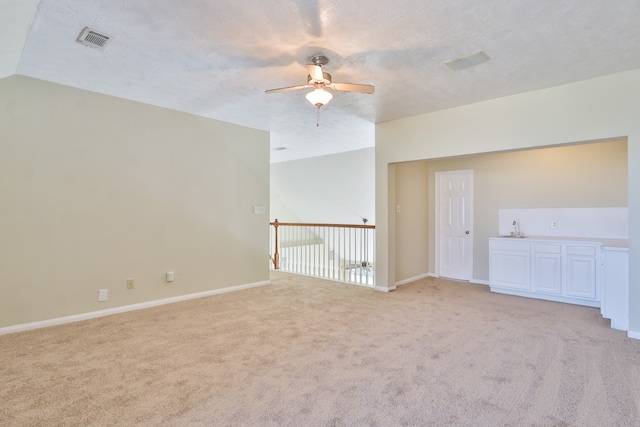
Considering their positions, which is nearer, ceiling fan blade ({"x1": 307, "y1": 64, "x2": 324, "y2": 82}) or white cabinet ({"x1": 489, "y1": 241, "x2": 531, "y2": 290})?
ceiling fan blade ({"x1": 307, "y1": 64, "x2": 324, "y2": 82})

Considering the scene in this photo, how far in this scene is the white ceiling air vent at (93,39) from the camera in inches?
100

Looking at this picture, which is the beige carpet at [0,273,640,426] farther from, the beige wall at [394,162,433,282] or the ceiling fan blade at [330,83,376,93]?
the ceiling fan blade at [330,83,376,93]

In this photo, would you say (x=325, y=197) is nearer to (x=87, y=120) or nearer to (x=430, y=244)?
(x=430, y=244)

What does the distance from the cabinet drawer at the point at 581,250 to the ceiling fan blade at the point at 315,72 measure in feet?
13.1

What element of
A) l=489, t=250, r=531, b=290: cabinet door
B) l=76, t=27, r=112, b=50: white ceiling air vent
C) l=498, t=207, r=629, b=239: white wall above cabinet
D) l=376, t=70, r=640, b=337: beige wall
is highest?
l=76, t=27, r=112, b=50: white ceiling air vent

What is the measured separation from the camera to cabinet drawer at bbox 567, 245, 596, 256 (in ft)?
13.9

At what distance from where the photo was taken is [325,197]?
8.80 metres

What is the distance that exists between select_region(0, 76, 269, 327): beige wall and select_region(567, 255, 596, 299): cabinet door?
457 centimetres

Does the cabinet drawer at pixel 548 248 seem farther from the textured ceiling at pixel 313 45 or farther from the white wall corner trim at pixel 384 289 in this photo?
the textured ceiling at pixel 313 45

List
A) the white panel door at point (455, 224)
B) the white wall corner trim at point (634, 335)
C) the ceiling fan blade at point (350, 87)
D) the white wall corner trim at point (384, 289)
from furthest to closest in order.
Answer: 1. the white panel door at point (455, 224)
2. the white wall corner trim at point (384, 289)
3. the white wall corner trim at point (634, 335)
4. the ceiling fan blade at point (350, 87)

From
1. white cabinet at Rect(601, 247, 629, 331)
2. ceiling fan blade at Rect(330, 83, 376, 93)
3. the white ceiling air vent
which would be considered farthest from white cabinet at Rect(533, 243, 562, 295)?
the white ceiling air vent

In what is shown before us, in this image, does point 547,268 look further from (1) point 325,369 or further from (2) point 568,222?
(1) point 325,369

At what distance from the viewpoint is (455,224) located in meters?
5.88

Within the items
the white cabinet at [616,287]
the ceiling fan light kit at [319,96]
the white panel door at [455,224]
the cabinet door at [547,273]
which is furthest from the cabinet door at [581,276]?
the ceiling fan light kit at [319,96]
